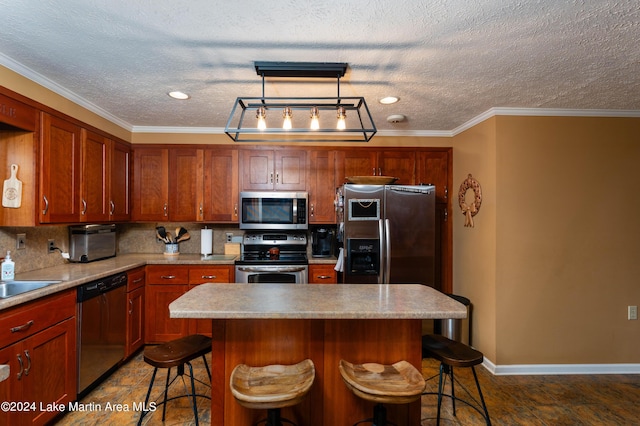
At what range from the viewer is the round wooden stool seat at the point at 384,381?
4.56 feet

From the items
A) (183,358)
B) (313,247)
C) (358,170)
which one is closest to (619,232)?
(358,170)

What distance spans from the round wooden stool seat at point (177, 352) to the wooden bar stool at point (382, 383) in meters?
0.92

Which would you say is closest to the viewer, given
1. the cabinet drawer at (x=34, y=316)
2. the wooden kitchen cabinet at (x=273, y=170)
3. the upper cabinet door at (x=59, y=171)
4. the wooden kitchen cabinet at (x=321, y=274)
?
the cabinet drawer at (x=34, y=316)

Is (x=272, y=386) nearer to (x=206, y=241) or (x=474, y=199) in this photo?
(x=206, y=241)

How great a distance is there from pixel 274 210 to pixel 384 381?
238 centimetres

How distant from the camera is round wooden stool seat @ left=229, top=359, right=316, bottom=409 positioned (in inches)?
53.0

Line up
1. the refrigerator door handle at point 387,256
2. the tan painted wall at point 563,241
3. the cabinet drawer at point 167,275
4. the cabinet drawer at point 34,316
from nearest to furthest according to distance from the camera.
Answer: the cabinet drawer at point 34,316 < the tan painted wall at point 563,241 < the refrigerator door handle at point 387,256 < the cabinet drawer at point 167,275

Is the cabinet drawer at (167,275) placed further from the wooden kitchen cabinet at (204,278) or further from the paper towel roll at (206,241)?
the paper towel roll at (206,241)

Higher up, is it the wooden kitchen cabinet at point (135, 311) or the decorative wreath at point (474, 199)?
the decorative wreath at point (474, 199)

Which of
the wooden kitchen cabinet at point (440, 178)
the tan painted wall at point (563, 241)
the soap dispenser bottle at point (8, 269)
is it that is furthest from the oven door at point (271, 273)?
the tan painted wall at point (563, 241)

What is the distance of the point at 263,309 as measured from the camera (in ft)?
5.22

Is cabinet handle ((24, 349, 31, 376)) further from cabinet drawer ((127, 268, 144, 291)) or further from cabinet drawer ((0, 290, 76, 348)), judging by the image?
cabinet drawer ((127, 268, 144, 291))

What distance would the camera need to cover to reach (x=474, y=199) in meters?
3.25

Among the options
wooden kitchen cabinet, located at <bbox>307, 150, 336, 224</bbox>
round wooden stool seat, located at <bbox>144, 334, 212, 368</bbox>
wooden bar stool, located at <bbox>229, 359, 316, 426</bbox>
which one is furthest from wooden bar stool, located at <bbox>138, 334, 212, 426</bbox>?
wooden kitchen cabinet, located at <bbox>307, 150, 336, 224</bbox>
